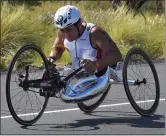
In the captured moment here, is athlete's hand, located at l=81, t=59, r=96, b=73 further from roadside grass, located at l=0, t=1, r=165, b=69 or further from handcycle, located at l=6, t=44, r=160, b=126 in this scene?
roadside grass, located at l=0, t=1, r=165, b=69

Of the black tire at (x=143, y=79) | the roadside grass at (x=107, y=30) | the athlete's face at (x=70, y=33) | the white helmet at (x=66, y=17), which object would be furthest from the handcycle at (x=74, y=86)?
the roadside grass at (x=107, y=30)


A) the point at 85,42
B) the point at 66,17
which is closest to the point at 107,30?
the point at 85,42

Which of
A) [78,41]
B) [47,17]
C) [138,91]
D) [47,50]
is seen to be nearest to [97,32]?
[78,41]

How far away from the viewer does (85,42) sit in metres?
6.56

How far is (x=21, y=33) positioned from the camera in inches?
532

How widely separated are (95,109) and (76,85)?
1025mm

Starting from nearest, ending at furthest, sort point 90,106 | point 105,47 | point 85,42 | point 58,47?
point 105,47 < point 85,42 < point 58,47 < point 90,106

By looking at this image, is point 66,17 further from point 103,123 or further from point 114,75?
point 103,123

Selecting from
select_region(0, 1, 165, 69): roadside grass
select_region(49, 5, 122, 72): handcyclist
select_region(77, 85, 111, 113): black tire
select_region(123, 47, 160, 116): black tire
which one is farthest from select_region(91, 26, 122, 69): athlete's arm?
select_region(0, 1, 165, 69): roadside grass

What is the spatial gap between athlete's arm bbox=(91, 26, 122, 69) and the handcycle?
0.17 m

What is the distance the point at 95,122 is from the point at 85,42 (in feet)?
3.10

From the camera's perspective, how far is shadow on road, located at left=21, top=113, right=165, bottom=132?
21.2ft

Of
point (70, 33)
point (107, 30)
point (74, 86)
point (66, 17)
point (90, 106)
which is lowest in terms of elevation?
point (90, 106)

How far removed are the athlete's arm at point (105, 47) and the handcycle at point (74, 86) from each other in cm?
17
